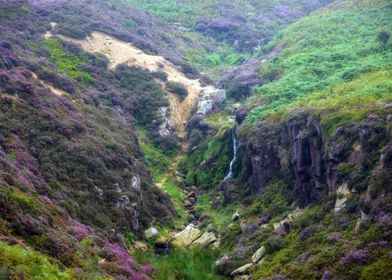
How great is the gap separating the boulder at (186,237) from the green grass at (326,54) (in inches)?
510

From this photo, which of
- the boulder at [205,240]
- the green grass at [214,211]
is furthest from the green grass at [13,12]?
the boulder at [205,240]

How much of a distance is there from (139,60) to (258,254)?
39.0 m

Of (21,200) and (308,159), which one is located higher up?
(308,159)

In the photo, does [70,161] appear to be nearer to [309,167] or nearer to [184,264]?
[184,264]

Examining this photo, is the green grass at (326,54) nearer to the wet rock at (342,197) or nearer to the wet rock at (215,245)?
the wet rock at (215,245)

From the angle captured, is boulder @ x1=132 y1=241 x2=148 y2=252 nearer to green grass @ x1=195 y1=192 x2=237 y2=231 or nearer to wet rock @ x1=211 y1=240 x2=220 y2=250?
wet rock @ x1=211 y1=240 x2=220 y2=250

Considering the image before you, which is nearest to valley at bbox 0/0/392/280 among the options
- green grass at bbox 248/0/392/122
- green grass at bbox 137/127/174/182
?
green grass at bbox 137/127/174/182

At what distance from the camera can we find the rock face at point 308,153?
92.5 feet

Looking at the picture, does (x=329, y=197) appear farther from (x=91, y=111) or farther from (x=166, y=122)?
(x=166, y=122)

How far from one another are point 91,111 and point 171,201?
10.9 meters

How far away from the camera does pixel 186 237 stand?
3591 centimetres

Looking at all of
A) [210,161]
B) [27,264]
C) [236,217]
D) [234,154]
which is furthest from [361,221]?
[210,161]

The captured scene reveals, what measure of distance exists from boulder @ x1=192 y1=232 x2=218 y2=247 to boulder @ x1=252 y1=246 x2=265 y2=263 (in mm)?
5554

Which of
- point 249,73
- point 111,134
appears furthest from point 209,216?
point 249,73
